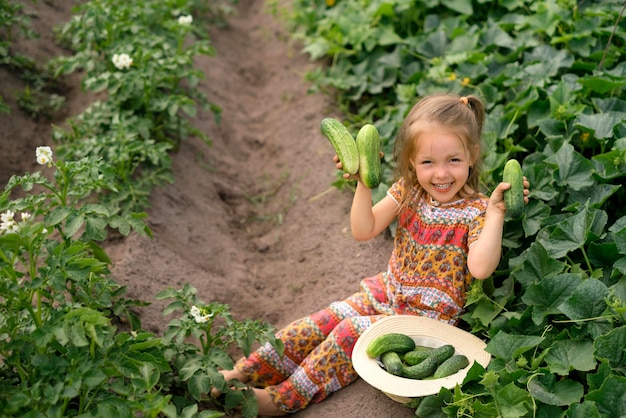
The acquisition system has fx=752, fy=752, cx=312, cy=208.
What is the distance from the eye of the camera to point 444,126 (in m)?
3.27

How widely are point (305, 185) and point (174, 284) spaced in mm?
1450

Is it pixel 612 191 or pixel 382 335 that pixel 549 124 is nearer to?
pixel 612 191

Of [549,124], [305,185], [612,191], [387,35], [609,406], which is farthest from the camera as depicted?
[387,35]

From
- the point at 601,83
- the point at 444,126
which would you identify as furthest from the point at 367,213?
the point at 601,83

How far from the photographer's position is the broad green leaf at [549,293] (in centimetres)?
319

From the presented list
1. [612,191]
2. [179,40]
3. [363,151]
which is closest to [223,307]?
[363,151]

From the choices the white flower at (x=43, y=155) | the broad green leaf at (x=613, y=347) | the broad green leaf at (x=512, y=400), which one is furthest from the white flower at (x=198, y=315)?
the broad green leaf at (x=613, y=347)

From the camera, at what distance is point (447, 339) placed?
11.1 ft

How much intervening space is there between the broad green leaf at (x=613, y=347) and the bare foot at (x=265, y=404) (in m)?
1.47

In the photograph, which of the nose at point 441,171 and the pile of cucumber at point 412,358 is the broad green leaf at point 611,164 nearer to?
the nose at point 441,171

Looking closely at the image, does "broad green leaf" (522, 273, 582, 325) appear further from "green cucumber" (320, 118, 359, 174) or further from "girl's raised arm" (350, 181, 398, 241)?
"green cucumber" (320, 118, 359, 174)

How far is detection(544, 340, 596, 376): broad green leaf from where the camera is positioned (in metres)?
2.94

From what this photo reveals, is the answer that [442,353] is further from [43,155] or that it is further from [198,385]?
[43,155]

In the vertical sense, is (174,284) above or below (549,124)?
below
